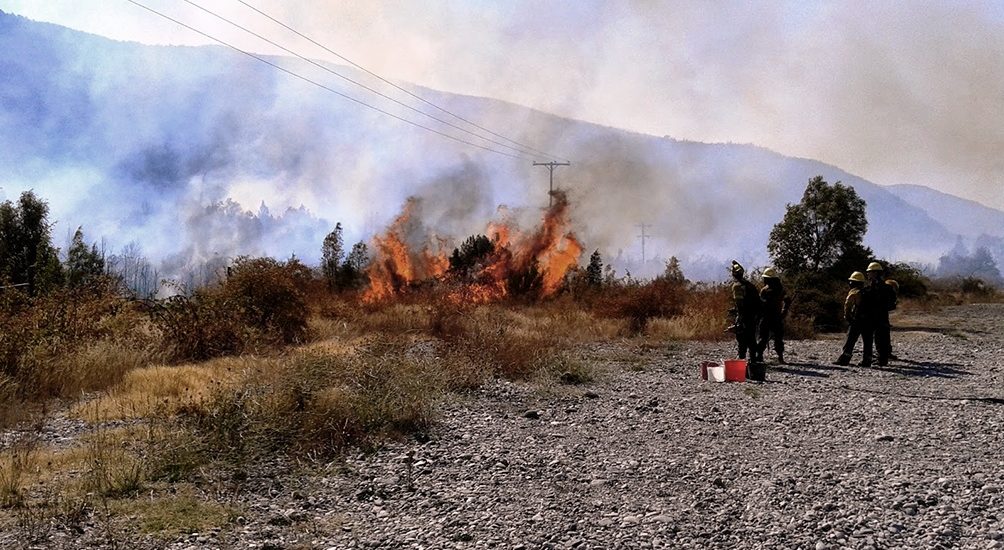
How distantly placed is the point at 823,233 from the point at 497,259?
46.6ft

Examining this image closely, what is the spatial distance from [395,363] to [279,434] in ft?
10.8

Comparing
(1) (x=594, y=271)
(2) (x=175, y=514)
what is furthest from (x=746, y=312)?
(1) (x=594, y=271)

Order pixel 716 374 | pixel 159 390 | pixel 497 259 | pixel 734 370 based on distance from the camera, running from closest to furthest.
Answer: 1. pixel 159 390
2. pixel 734 370
3. pixel 716 374
4. pixel 497 259

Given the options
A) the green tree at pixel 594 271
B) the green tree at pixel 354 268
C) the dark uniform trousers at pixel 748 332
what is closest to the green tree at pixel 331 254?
the green tree at pixel 354 268

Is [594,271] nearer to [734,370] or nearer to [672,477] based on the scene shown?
[734,370]

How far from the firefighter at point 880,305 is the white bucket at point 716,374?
384 cm

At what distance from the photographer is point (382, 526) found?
17.1 ft

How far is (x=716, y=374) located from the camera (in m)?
12.8

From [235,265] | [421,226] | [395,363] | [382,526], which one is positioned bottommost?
[382,526]

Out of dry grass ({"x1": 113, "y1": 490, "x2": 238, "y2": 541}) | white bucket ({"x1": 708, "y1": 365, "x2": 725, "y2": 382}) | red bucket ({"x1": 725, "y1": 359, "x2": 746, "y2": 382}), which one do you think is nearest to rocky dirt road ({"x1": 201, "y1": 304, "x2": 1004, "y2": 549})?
dry grass ({"x1": 113, "y1": 490, "x2": 238, "y2": 541})

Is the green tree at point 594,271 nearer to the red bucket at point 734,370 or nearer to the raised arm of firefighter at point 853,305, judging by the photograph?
the raised arm of firefighter at point 853,305

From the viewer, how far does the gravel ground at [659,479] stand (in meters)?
4.95

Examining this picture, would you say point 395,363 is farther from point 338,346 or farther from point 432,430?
point 338,346

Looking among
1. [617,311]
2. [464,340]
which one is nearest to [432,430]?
[464,340]
